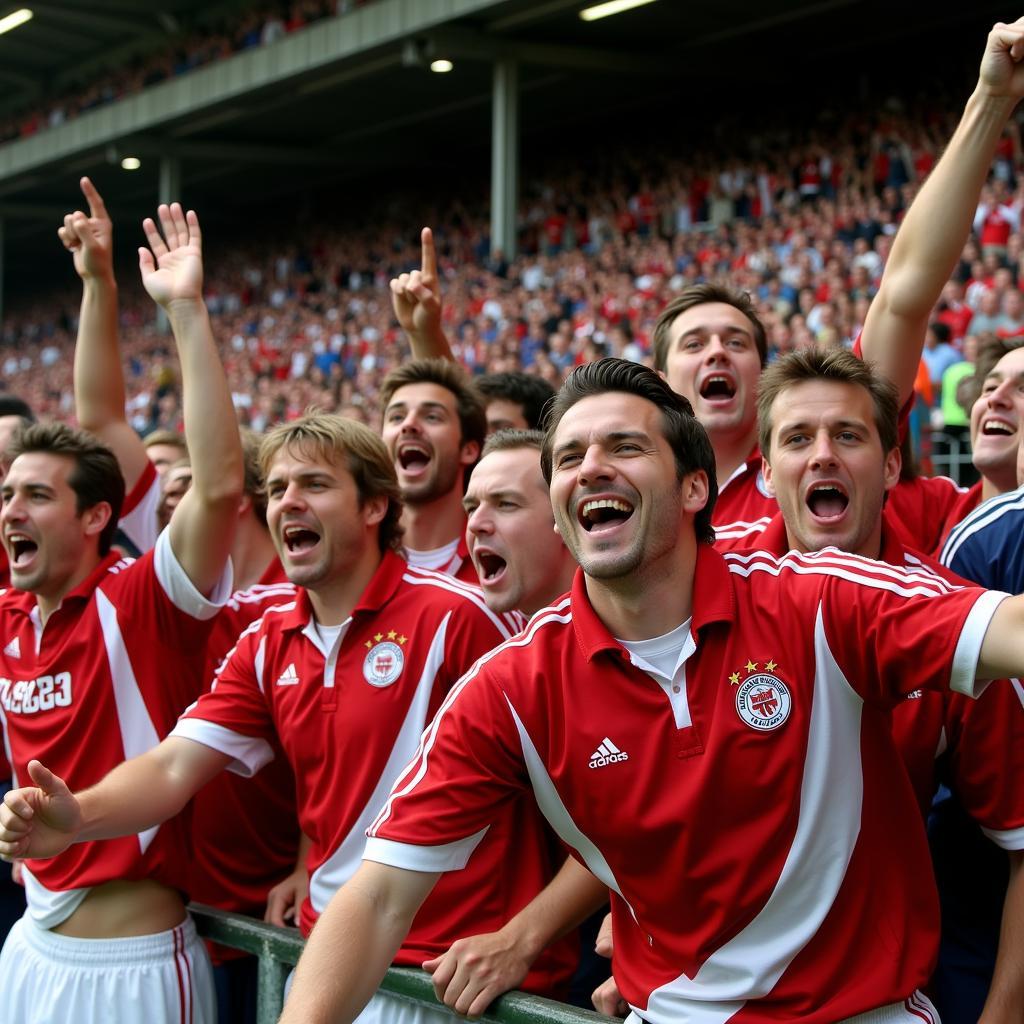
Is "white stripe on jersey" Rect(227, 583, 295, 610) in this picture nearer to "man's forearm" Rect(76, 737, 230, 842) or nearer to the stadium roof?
"man's forearm" Rect(76, 737, 230, 842)

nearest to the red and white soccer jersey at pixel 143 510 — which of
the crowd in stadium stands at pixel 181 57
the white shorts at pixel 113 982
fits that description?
the white shorts at pixel 113 982

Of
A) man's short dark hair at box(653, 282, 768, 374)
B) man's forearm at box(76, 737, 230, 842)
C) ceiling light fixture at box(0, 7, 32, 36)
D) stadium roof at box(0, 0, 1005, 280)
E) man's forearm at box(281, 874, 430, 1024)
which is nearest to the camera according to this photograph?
man's forearm at box(281, 874, 430, 1024)

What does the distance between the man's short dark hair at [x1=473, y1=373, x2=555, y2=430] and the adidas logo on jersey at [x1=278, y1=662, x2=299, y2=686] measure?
5.87 ft

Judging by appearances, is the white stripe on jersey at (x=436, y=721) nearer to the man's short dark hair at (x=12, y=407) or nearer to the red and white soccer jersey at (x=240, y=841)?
the red and white soccer jersey at (x=240, y=841)

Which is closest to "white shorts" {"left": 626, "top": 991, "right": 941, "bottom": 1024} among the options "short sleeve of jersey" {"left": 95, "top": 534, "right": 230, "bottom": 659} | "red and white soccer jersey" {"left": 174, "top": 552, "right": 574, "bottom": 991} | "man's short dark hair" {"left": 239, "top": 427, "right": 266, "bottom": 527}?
"red and white soccer jersey" {"left": 174, "top": 552, "right": 574, "bottom": 991}

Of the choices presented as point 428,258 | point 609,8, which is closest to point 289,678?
point 428,258

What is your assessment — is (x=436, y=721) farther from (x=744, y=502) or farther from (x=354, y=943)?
(x=744, y=502)

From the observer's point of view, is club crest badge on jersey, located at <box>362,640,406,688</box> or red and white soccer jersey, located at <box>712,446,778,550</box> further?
red and white soccer jersey, located at <box>712,446,778,550</box>

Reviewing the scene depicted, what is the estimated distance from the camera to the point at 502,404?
4949 millimetres

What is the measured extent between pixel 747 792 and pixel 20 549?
249 cm

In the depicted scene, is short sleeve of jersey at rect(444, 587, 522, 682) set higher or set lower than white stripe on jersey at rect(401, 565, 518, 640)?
lower

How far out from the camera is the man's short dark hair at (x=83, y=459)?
3996 millimetres

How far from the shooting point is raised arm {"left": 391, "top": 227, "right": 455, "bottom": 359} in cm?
498

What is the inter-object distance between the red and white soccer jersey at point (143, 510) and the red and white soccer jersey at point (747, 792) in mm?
2656
